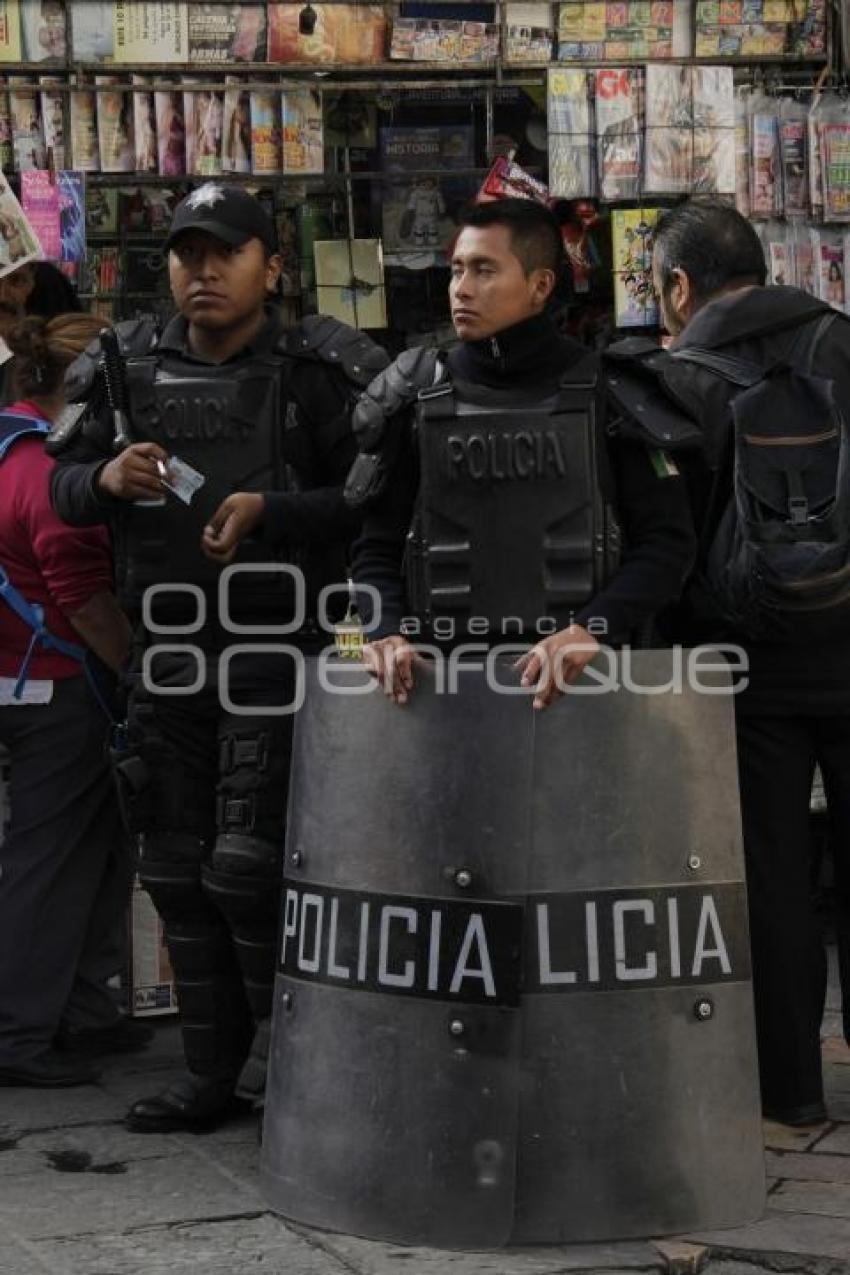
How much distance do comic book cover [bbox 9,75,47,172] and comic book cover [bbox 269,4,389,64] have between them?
0.76 meters

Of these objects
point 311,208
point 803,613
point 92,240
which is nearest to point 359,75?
point 311,208

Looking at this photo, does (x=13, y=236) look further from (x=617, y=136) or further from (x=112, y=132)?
(x=617, y=136)

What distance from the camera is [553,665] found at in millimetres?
4059

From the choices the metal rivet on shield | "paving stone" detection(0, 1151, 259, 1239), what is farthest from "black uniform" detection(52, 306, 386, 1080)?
the metal rivet on shield

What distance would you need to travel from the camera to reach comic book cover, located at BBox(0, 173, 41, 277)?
21.2 ft

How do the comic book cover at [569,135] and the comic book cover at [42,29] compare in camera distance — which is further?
the comic book cover at [569,135]

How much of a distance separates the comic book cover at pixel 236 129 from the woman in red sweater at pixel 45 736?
157 centimetres

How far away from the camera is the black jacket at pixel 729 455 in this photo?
4922mm

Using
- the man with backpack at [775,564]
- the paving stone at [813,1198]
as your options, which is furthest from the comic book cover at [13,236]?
the paving stone at [813,1198]

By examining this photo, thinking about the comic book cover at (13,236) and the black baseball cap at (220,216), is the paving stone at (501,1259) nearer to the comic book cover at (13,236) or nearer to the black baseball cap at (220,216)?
the black baseball cap at (220,216)

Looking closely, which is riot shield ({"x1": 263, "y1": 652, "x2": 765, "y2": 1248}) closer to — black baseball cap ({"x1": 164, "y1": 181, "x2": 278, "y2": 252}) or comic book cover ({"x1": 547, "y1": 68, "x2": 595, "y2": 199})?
black baseball cap ({"x1": 164, "y1": 181, "x2": 278, "y2": 252})

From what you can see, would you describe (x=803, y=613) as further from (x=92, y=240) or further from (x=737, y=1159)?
(x=92, y=240)

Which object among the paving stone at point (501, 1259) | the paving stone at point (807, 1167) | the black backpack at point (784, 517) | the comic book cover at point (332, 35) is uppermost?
the comic book cover at point (332, 35)

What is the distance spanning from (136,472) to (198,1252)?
1602 millimetres
